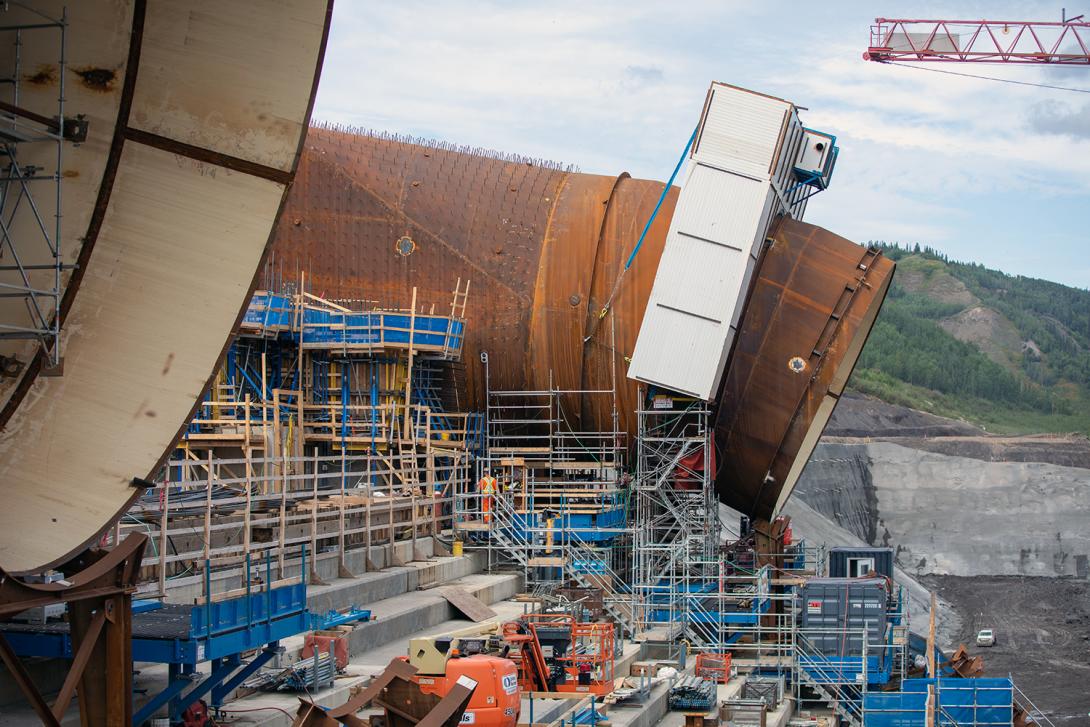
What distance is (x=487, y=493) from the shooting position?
27719 millimetres

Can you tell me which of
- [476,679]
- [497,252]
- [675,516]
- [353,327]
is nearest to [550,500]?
[675,516]

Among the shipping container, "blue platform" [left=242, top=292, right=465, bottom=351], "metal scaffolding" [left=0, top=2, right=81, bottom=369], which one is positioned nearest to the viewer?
"metal scaffolding" [left=0, top=2, right=81, bottom=369]

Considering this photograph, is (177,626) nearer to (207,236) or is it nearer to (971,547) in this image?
(207,236)

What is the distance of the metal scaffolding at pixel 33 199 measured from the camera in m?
10.2

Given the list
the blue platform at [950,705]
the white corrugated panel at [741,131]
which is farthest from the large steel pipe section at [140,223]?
the white corrugated panel at [741,131]

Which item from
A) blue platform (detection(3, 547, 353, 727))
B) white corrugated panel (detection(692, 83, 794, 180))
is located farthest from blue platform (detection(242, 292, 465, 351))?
blue platform (detection(3, 547, 353, 727))

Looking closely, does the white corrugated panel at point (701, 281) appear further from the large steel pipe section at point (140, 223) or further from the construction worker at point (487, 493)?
the large steel pipe section at point (140, 223)

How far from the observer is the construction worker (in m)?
27.6

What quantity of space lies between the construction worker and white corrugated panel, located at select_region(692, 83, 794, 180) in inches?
320

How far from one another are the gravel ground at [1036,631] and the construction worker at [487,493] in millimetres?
15127

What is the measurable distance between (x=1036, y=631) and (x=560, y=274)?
2482cm

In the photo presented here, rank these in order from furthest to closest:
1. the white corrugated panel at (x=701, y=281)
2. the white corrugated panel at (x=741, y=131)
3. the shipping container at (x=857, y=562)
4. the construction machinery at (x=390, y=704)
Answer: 1. the shipping container at (x=857, y=562)
2. the white corrugated panel at (x=741, y=131)
3. the white corrugated panel at (x=701, y=281)
4. the construction machinery at (x=390, y=704)

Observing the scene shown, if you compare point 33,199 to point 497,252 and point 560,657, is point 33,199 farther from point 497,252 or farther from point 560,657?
point 497,252

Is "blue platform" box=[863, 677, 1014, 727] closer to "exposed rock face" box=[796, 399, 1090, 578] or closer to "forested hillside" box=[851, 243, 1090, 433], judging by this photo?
"exposed rock face" box=[796, 399, 1090, 578]
